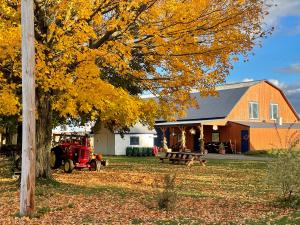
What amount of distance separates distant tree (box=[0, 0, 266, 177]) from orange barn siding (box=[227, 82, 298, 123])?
30994mm

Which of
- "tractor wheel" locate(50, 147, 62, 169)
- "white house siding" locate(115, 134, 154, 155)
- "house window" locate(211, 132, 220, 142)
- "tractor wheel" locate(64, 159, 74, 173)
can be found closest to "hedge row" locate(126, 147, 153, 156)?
"white house siding" locate(115, 134, 154, 155)

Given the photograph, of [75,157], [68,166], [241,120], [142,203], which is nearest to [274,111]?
[241,120]

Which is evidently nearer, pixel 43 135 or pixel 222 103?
pixel 43 135

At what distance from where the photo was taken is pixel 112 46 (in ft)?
47.3

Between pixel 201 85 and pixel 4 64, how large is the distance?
6.48 meters

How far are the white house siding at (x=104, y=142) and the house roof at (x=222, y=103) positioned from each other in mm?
8635

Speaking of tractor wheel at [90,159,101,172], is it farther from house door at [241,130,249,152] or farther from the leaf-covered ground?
house door at [241,130,249,152]

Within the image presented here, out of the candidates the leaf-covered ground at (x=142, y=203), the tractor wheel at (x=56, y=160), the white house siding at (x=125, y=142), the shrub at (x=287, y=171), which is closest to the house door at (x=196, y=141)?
the white house siding at (x=125, y=142)

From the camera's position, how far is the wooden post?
9477mm

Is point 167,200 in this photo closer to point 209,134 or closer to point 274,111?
point 209,134

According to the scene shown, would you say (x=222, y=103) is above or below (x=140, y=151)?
above

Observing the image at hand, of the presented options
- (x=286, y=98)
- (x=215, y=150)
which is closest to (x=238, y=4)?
(x=215, y=150)

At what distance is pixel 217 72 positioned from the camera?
16406 mm

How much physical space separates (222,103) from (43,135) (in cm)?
3427
